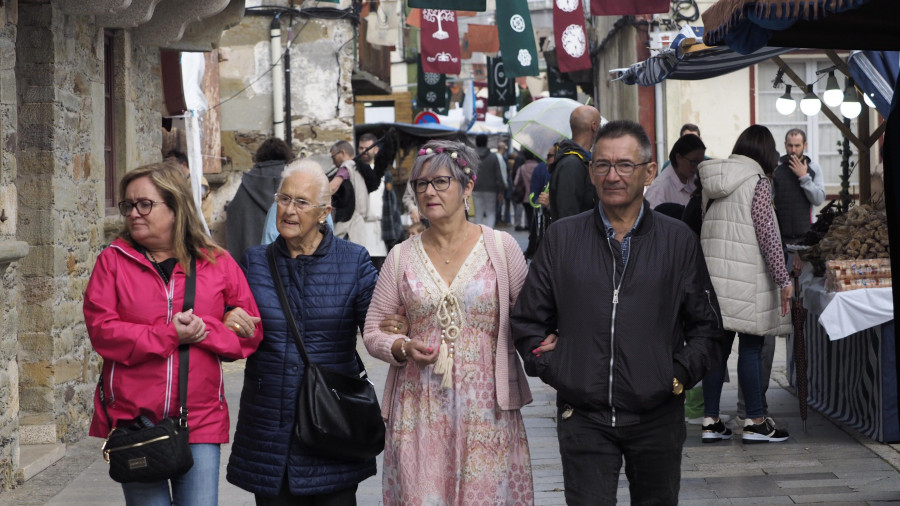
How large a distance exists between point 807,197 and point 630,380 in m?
7.20

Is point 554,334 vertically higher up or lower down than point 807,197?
lower down

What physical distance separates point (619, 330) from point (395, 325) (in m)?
0.80

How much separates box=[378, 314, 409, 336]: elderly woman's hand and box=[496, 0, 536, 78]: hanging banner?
9.86m

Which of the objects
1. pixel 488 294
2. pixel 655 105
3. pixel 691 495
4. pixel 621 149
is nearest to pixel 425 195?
pixel 488 294

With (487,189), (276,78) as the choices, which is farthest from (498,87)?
(276,78)

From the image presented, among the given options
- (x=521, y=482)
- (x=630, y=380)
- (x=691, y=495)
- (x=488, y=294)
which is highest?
(x=488, y=294)

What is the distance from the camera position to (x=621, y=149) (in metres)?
4.24

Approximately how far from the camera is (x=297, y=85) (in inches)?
704

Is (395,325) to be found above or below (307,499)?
above

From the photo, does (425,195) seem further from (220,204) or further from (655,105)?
(655,105)

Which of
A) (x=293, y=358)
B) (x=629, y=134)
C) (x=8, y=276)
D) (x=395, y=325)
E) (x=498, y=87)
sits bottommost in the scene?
(x=293, y=358)

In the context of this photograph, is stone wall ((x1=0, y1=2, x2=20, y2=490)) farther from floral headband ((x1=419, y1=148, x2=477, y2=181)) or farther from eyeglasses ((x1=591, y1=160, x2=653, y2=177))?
eyeglasses ((x1=591, y1=160, x2=653, y2=177))

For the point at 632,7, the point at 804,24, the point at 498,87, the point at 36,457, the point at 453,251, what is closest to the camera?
the point at 453,251

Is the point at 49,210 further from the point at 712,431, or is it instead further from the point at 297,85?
the point at 297,85
